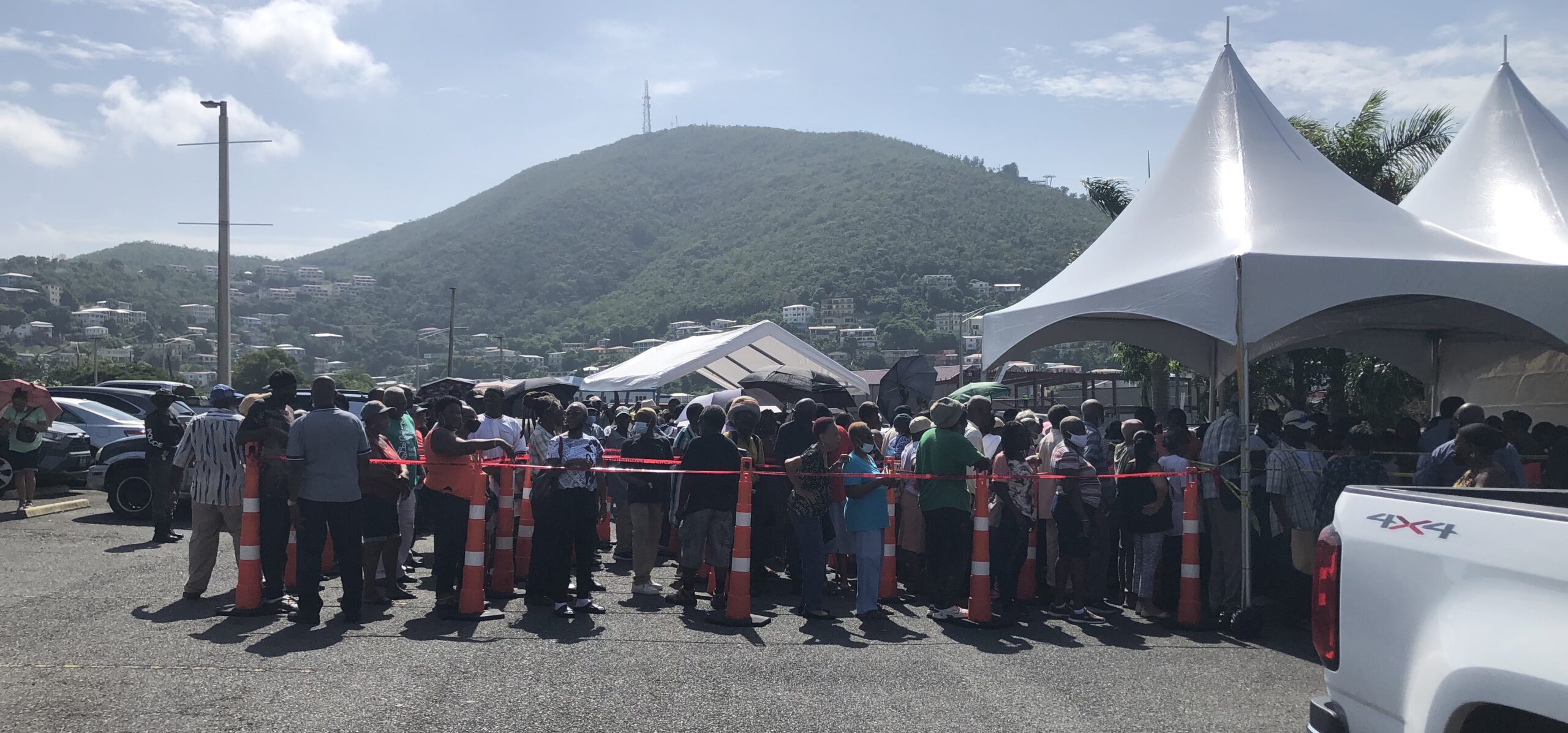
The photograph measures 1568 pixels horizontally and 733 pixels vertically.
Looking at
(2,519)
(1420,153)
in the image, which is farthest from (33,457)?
(1420,153)

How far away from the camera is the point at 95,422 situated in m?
17.9

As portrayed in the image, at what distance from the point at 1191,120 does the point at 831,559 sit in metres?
6.39

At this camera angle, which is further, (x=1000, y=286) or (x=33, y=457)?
(x=1000, y=286)

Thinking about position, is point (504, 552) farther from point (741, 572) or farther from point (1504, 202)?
point (1504, 202)

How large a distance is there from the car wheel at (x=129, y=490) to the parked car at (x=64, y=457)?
2395mm

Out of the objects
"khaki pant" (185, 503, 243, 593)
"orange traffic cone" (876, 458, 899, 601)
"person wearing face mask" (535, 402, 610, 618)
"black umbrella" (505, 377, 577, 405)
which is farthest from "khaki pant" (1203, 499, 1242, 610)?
"black umbrella" (505, 377, 577, 405)

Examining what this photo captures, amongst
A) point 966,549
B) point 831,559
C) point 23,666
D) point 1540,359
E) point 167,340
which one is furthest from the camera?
point 167,340

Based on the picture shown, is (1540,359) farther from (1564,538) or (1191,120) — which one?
(1564,538)

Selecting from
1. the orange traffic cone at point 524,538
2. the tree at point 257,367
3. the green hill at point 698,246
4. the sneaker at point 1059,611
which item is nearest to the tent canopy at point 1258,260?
the sneaker at point 1059,611

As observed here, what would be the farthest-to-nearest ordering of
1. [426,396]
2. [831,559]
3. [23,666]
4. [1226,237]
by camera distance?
1. [426,396]
2. [831,559]
3. [1226,237]
4. [23,666]

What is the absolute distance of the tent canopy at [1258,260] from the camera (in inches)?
356

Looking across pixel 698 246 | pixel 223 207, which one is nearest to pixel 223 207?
pixel 223 207

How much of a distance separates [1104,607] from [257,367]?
77476 mm

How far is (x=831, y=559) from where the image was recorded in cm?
1208
